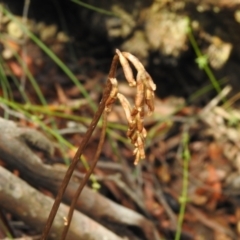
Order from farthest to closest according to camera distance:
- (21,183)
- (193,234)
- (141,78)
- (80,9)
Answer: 1. (80,9)
2. (193,234)
3. (21,183)
4. (141,78)

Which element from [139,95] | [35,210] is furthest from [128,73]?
[35,210]

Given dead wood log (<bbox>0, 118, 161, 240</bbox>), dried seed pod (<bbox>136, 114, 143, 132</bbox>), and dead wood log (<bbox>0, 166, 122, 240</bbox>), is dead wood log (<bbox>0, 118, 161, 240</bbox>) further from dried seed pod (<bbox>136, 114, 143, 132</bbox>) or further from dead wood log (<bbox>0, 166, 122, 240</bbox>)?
dried seed pod (<bbox>136, 114, 143, 132</bbox>)

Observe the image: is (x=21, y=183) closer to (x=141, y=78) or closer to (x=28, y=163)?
(x=28, y=163)

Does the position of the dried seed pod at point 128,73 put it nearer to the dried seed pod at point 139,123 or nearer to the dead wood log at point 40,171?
the dried seed pod at point 139,123

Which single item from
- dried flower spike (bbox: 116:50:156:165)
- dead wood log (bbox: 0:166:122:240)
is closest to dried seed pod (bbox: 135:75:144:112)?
dried flower spike (bbox: 116:50:156:165)

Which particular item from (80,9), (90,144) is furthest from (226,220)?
(80,9)

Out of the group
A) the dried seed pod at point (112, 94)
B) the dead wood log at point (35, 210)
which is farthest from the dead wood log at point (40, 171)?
the dried seed pod at point (112, 94)
